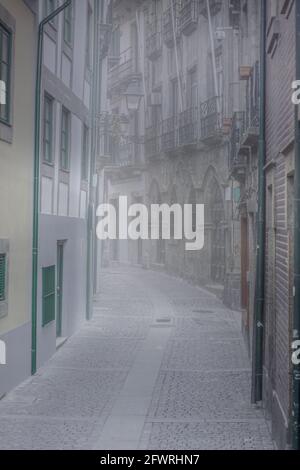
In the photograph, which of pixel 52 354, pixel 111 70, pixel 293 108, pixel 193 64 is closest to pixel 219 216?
pixel 193 64

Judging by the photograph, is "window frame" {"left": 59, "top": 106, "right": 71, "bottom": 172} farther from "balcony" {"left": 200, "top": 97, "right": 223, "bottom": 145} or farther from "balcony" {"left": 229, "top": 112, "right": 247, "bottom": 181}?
"balcony" {"left": 200, "top": 97, "right": 223, "bottom": 145}

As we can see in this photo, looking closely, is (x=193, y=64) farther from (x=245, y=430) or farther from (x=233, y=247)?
(x=245, y=430)

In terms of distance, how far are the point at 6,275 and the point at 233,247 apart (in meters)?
11.7

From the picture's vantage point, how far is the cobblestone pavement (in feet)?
25.7

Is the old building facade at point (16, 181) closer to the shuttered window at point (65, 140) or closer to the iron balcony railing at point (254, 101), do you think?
the shuttered window at point (65, 140)

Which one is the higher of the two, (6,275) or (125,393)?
(6,275)

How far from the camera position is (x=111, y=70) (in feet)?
121

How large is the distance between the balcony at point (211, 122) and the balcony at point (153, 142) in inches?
231

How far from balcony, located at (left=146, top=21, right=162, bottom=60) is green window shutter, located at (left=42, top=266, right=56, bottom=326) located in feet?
67.4

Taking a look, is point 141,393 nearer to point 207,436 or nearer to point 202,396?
point 202,396

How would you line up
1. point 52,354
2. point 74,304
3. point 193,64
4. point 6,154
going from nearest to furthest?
point 6,154, point 52,354, point 74,304, point 193,64

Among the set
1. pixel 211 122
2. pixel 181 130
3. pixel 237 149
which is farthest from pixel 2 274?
pixel 181 130

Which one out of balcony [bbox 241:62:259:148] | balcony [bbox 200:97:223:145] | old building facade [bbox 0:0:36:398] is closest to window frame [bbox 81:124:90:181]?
balcony [bbox 241:62:259:148]

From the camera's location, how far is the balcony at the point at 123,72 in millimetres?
34356
